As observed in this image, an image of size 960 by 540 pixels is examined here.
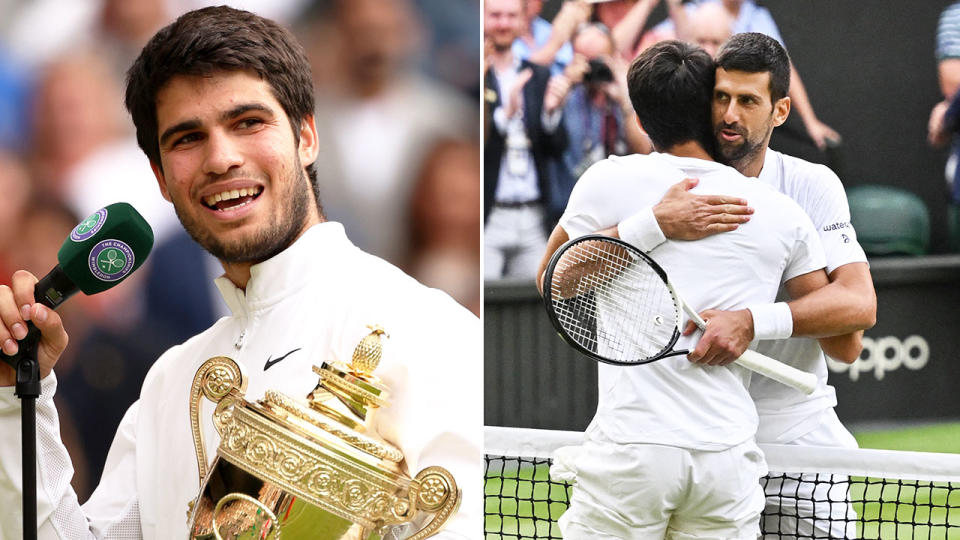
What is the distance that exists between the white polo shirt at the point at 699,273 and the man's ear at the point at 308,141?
55 cm

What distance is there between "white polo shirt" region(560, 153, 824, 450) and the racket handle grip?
51mm

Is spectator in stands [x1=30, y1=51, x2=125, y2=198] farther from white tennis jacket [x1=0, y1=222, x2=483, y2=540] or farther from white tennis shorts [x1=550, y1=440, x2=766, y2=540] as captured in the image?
white tennis shorts [x1=550, y1=440, x2=766, y2=540]

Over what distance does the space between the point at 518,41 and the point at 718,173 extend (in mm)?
478

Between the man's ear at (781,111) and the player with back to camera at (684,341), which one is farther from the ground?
the man's ear at (781,111)

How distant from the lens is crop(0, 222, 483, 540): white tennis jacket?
180 centimetres

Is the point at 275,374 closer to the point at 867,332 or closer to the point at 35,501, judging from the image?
the point at 35,501

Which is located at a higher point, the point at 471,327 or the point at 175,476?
the point at 471,327

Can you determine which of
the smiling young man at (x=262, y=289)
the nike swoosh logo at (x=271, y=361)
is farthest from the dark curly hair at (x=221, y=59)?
the nike swoosh logo at (x=271, y=361)

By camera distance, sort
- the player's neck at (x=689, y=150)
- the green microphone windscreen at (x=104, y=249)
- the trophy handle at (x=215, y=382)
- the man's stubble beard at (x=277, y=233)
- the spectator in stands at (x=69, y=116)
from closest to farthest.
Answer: the green microphone windscreen at (x=104, y=249) < the trophy handle at (x=215, y=382) < the man's stubble beard at (x=277, y=233) < the spectator in stands at (x=69, y=116) < the player's neck at (x=689, y=150)

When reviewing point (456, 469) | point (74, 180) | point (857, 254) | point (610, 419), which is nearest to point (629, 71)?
point (857, 254)

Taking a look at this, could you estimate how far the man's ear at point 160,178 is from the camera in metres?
1.94

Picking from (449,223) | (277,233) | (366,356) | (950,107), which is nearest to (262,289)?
(277,233)

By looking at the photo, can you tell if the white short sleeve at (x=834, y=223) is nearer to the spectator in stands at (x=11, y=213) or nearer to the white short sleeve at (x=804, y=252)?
the white short sleeve at (x=804, y=252)

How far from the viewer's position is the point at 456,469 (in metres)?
1.80
